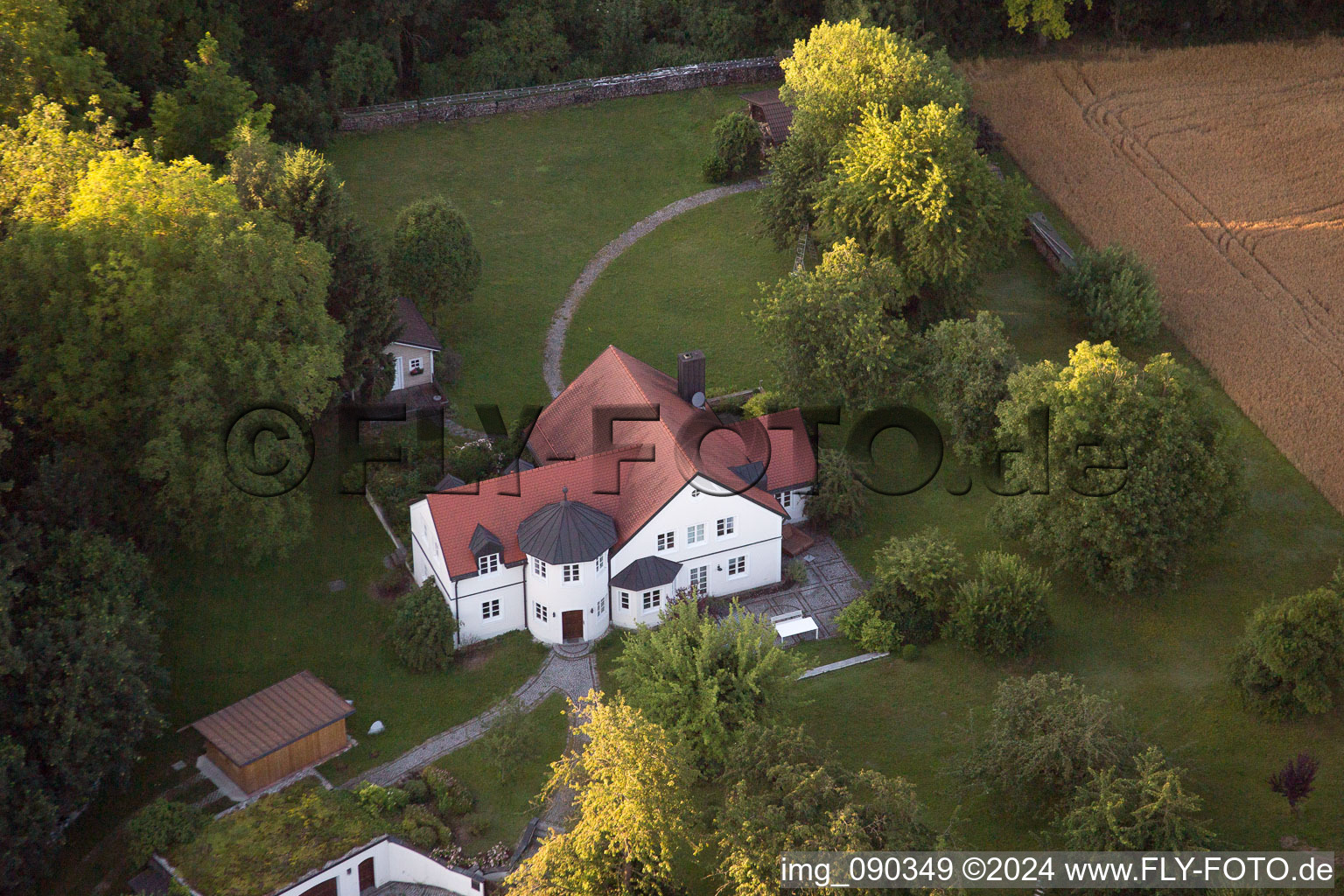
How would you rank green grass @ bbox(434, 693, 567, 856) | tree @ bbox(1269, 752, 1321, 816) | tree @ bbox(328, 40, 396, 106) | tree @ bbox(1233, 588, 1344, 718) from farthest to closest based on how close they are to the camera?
tree @ bbox(328, 40, 396, 106)
tree @ bbox(1233, 588, 1344, 718)
tree @ bbox(1269, 752, 1321, 816)
green grass @ bbox(434, 693, 567, 856)

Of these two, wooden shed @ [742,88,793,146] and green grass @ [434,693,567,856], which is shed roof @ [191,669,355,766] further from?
wooden shed @ [742,88,793,146]

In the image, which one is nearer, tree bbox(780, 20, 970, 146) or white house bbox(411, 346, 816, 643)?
white house bbox(411, 346, 816, 643)

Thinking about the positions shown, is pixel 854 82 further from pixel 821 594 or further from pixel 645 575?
pixel 645 575

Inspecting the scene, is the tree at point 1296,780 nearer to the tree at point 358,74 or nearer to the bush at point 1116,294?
the bush at point 1116,294

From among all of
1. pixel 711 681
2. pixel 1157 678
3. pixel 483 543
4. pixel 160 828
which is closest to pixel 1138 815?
pixel 1157 678

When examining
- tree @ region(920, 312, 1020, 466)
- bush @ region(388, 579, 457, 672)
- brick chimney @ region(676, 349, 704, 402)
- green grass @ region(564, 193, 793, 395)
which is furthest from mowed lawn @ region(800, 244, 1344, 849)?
bush @ region(388, 579, 457, 672)

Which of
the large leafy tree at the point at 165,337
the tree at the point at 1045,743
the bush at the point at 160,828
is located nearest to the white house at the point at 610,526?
the large leafy tree at the point at 165,337

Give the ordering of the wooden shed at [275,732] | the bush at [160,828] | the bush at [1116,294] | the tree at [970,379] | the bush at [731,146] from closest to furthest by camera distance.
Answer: the bush at [160,828] → the wooden shed at [275,732] → the tree at [970,379] → the bush at [1116,294] → the bush at [731,146]
